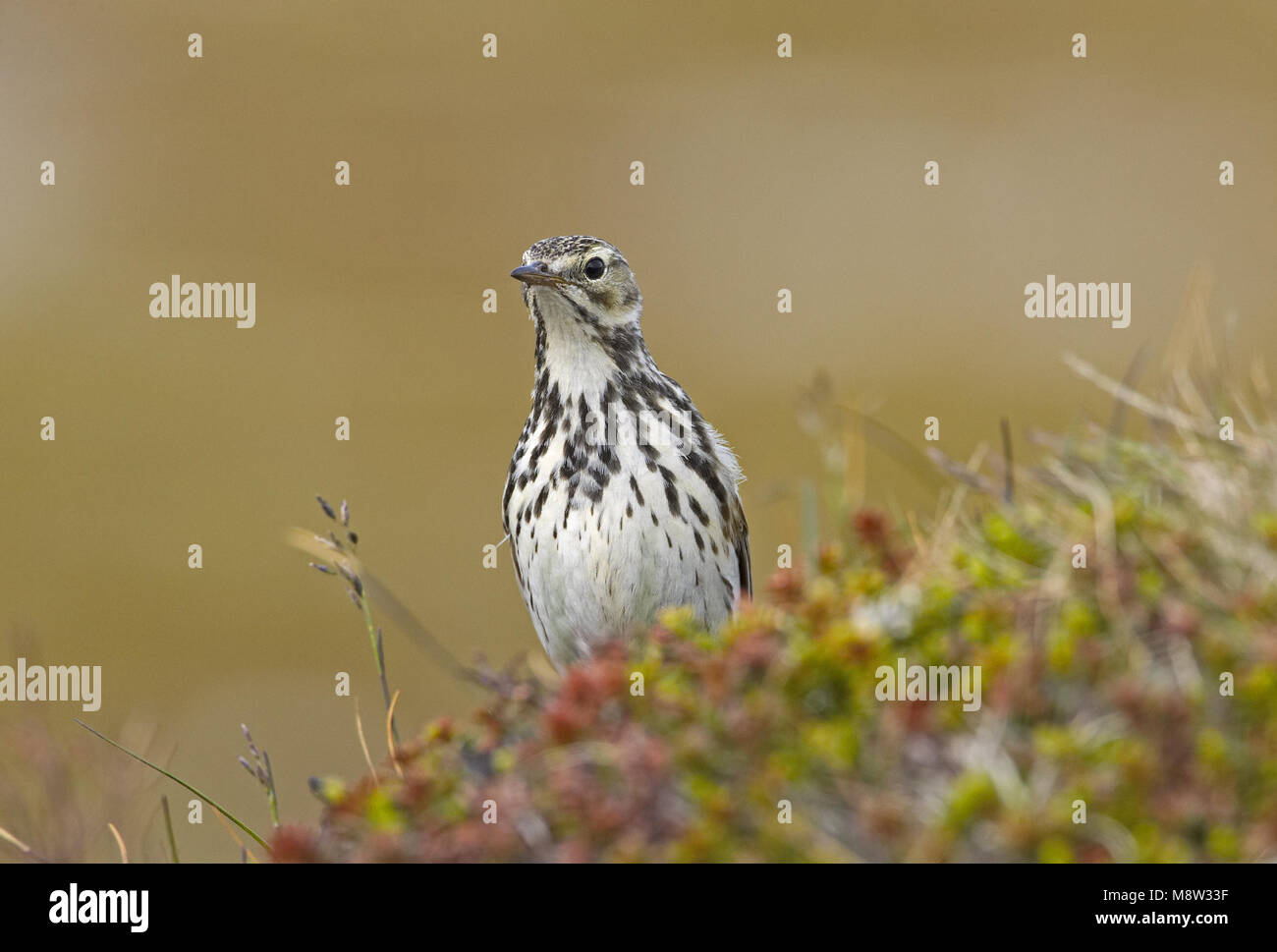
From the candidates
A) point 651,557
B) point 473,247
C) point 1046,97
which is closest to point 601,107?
point 473,247

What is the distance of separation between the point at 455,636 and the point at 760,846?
41.0 ft

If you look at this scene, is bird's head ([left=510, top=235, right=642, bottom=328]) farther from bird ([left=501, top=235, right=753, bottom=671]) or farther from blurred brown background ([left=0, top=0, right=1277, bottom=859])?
blurred brown background ([left=0, top=0, right=1277, bottom=859])

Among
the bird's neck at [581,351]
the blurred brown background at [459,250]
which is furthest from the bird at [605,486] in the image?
the blurred brown background at [459,250]

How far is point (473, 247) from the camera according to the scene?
2459 cm

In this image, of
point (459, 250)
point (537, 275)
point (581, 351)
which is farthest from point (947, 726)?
point (459, 250)

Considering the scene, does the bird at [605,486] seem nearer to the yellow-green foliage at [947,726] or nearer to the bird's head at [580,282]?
the bird's head at [580,282]

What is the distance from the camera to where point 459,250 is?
80.8 feet

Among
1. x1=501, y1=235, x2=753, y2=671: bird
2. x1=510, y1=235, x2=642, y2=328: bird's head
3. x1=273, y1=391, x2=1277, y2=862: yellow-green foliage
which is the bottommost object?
x1=273, y1=391, x2=1277, y2=862: yellow-green foliage

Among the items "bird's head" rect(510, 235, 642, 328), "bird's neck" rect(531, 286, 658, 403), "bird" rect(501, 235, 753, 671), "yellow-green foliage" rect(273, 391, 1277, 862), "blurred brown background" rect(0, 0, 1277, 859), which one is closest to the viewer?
"yellow-green foliage" rect(273, 391, 1277, 862)

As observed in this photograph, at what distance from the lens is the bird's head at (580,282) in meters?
6.95

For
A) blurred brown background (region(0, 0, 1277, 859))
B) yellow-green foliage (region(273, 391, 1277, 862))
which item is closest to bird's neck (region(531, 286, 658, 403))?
yellow-green foliage (region(273, 391, 1277, 862))

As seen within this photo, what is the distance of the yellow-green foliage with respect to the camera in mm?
2775

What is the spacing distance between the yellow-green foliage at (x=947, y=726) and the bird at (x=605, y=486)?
8.60 feet
